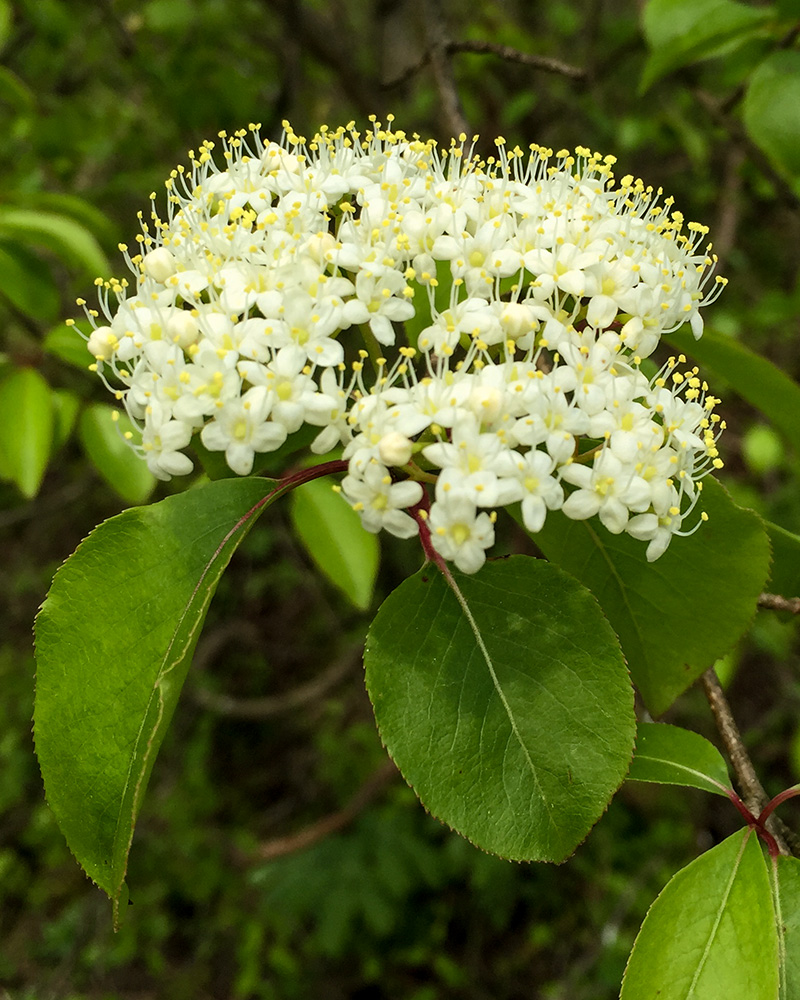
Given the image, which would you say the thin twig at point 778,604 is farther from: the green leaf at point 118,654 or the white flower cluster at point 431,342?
the green leaf at point 118,654

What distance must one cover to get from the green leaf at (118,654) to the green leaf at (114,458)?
0.67 meters

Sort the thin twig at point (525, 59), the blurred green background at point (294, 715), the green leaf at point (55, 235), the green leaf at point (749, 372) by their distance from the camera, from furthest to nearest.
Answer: the blurred green background at point (294, 715) < the green leaf at point (55, 235) < the thin twig at point (525, 59) < the green leaf at point (749, 372)

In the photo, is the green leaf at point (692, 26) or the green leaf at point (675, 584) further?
the green leaf at point (692, 26)

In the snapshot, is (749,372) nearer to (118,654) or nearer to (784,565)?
(784,565)

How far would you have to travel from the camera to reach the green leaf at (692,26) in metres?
1.48

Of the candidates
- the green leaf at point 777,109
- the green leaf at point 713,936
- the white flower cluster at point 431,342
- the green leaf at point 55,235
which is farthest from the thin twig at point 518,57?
the green leaf at point 713,936

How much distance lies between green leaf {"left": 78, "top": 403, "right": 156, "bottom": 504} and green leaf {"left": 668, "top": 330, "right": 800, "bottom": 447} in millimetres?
1046

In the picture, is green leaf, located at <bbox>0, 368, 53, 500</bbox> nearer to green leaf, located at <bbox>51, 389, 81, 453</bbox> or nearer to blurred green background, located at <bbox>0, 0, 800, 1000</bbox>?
green leaf, located at <bbox>51, 389, 81, 453</bbox>

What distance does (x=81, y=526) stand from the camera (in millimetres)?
4453

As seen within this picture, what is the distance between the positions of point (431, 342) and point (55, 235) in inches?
43.8

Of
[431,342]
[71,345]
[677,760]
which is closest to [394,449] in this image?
[431,342]

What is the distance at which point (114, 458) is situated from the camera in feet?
5.43

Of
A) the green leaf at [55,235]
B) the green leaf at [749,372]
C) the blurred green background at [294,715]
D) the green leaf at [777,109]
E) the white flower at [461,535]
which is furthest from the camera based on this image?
the blurred green background at [294,715]

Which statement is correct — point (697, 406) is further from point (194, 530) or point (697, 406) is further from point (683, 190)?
point (683, 190)
